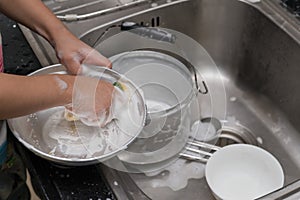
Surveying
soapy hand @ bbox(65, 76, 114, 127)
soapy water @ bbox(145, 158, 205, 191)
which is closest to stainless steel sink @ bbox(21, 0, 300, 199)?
soapy water @ bbox(145, 158, 205, 191)

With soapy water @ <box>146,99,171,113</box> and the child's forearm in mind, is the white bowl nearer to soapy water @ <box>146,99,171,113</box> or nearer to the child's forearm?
soapy water @ <box>146,99,171,113</box>

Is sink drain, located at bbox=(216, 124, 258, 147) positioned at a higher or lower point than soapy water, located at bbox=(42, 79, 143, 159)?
lower

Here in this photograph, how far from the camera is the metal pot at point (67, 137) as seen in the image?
74 cm

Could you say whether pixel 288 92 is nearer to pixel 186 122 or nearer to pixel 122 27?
pixel 186 122

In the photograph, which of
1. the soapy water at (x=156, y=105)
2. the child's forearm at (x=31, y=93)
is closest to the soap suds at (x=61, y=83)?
the child's forearm at (x=31, y=93)

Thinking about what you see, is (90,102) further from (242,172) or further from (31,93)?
(242,172)

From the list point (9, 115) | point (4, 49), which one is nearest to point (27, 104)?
point (9, 115)

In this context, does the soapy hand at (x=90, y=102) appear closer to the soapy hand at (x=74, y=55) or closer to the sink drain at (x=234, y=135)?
the soapy hand at (x=74, y=55)

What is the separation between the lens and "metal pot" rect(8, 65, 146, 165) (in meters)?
0.74

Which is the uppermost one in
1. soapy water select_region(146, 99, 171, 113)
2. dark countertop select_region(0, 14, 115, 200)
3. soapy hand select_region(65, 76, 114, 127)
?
soapy hand select_region(65, 76, 114, 127)

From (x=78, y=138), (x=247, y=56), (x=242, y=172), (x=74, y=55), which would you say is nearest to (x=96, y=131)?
(x=78, y=138)

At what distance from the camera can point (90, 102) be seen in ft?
2.65

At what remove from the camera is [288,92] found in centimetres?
103

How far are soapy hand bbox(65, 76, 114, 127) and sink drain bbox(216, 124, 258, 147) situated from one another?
0.34 meters
